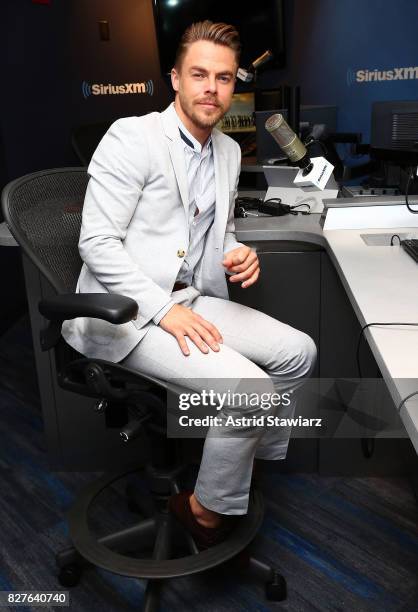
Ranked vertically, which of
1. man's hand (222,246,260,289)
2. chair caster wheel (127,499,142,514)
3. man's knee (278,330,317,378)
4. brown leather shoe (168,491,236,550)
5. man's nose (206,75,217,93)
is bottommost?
chair caster wheel (127,499,142,514)

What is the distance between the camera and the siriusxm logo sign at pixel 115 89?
4.33 meters

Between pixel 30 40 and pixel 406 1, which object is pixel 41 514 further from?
pixel 406 1

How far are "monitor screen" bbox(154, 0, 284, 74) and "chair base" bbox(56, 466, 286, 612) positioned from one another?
3639 mm

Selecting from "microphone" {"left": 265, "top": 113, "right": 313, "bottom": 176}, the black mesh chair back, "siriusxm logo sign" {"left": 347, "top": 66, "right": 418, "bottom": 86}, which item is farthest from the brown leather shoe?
"siriusxm logo sign" {"left": 347, "top": 66, "right": 418, "bottom": 86}

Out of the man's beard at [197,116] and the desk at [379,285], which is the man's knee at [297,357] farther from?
the man's beard at [197,116]

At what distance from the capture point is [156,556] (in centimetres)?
152

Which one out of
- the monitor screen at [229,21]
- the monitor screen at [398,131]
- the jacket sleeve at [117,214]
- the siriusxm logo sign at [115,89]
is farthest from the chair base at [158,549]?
the monitor screen at [229,21]

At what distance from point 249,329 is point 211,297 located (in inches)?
7.2

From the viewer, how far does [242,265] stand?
1530 mm

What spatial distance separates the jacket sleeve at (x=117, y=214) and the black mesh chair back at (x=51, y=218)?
77mm

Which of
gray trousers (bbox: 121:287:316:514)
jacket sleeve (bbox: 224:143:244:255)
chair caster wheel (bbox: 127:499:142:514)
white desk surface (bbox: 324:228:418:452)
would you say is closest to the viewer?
white desk surface (bbox: 324:228:418:452)

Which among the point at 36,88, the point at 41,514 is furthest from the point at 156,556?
the point at 36,88

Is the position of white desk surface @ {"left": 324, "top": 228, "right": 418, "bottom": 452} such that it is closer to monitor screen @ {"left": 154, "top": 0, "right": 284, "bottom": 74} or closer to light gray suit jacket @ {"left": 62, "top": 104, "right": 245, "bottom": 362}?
light gray suit jacket @ {"left": 62, "top": 104, "right": 245, "bottom": 362}

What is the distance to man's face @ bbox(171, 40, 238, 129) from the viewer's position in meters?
1.51
